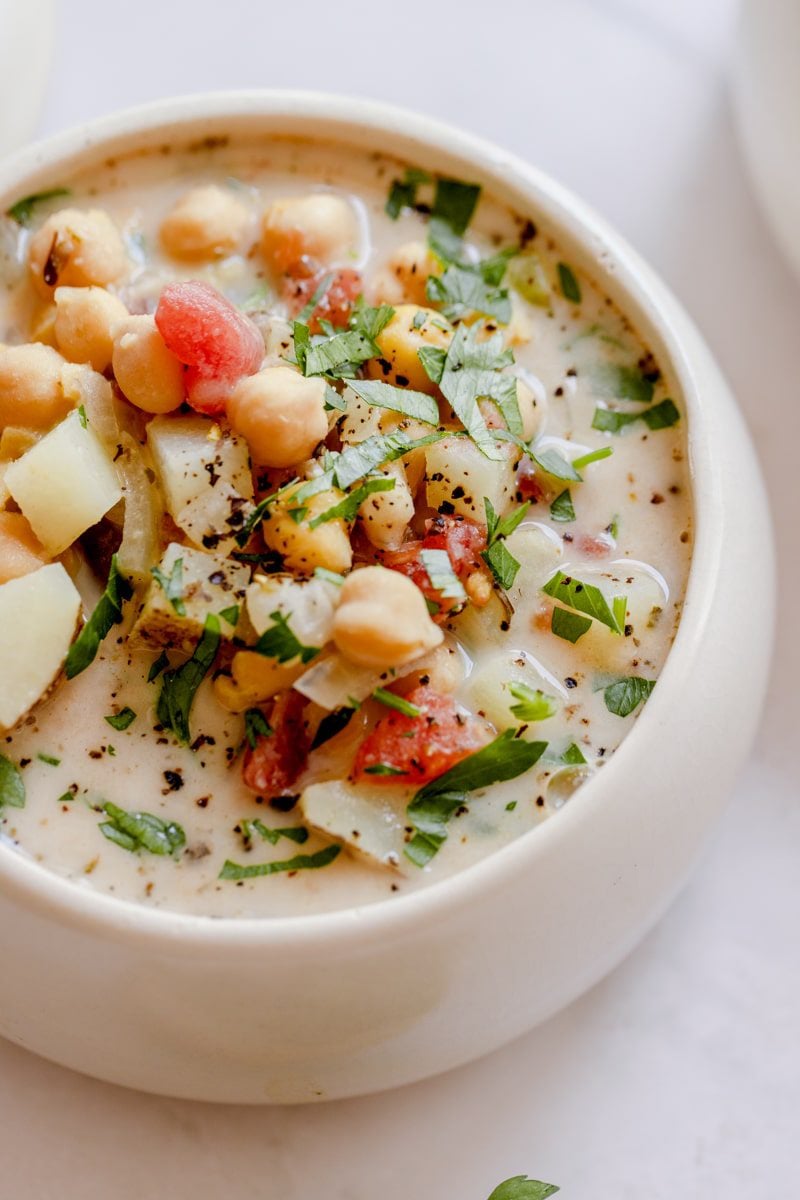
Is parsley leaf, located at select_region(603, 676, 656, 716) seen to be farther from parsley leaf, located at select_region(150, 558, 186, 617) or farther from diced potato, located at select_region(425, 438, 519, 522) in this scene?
parsley leaf, located at select_region(150, 558, 186, 617)

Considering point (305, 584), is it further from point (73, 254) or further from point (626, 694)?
point (73, 254)

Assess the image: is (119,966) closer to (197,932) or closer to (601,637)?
(197,932)

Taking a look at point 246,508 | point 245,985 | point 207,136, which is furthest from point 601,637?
point 207,136

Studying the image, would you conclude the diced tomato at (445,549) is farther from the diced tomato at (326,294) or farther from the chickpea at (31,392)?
the chickpea at (31,392)

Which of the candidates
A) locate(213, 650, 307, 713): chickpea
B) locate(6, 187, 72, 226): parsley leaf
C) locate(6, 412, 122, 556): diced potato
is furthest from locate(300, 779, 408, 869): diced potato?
locate(6, 187, 72, 226): parsley leaf

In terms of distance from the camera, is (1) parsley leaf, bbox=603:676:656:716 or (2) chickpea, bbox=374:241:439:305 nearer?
(1) parsley leaf, bbox=603:676:656:716

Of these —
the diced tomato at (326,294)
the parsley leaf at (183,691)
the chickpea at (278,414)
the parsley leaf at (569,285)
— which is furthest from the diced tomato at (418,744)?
the parsley leaf at (569,285)

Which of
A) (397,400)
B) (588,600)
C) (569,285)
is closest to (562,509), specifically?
(588,600)
